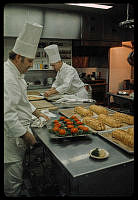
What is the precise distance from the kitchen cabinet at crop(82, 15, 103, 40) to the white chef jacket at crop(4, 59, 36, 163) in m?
3.63

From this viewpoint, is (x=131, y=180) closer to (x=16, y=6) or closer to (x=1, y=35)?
(x=1, y=35)

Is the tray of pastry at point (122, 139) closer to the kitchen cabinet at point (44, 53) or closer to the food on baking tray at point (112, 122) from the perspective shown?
the food on baking tray at point (112, 122)

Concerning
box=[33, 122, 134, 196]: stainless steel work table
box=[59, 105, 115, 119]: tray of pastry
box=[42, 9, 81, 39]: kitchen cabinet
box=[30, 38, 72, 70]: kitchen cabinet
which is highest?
box=[42, 9, 81, 39]: kitchen cabinet

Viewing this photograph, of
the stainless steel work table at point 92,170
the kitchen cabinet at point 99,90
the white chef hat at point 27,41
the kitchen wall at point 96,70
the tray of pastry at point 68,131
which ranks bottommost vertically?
the stainless steel work table at point 92,170

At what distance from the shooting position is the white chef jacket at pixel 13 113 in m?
1.47

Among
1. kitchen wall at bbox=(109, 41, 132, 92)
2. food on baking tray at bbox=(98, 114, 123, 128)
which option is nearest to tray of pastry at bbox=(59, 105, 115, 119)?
food on baking tray at bbox=(98, 114, 123, 128)

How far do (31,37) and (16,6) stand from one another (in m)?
3.00

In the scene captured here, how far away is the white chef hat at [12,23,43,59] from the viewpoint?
1.64 metres

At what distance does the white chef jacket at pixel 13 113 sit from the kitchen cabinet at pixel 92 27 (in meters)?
3.63

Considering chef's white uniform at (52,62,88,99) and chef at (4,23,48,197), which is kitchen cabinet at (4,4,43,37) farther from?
chef at (4,23,48,197)

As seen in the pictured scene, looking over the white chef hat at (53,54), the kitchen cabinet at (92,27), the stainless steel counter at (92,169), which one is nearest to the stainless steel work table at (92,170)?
the stainless steel counter at (92,169)

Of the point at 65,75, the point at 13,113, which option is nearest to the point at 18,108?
the point at 13,113

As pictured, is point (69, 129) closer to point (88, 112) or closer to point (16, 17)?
point (88, 112)

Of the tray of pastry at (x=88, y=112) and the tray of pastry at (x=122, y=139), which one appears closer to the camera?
the tray of pastry at (x=122, y=139)
